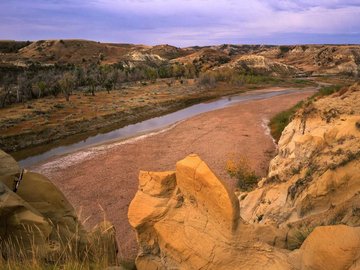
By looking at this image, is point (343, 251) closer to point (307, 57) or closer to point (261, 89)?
point (261, 89)

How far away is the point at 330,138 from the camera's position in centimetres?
1476

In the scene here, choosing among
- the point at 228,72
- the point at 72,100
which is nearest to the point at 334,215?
the point at 72,100

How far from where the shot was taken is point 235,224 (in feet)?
22.6

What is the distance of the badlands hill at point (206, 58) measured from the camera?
105875 millimetres

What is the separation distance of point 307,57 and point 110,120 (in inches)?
4015

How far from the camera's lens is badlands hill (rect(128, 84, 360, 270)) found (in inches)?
242

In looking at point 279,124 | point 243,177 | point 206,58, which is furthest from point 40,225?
point 206,58

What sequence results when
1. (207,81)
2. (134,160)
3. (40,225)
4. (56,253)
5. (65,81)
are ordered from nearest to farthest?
1. (56,253)
2. (40,225)
3. (134,160)
4. (65,81)
5. (207,81)

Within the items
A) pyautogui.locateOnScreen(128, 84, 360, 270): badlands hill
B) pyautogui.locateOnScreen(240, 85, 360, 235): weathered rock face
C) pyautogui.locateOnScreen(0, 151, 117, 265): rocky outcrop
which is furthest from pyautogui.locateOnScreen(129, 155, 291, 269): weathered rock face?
pyautogui.locateOnScreen(240, 85, 360, 235): weathered rock face

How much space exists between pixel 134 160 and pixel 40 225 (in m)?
22.9

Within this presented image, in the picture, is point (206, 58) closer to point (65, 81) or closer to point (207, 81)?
Answer: point (207, 81)

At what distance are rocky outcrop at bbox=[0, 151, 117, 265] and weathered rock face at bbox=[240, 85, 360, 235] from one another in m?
5.04

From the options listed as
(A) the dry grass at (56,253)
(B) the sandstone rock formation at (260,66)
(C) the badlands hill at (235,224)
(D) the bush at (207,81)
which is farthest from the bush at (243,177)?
(B) the sandstone rock formation at (260,66)

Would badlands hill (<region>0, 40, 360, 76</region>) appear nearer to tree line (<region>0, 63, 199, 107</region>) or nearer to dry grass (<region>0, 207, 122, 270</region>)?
tree line (<region>0, 63, 199, 107</region>)
